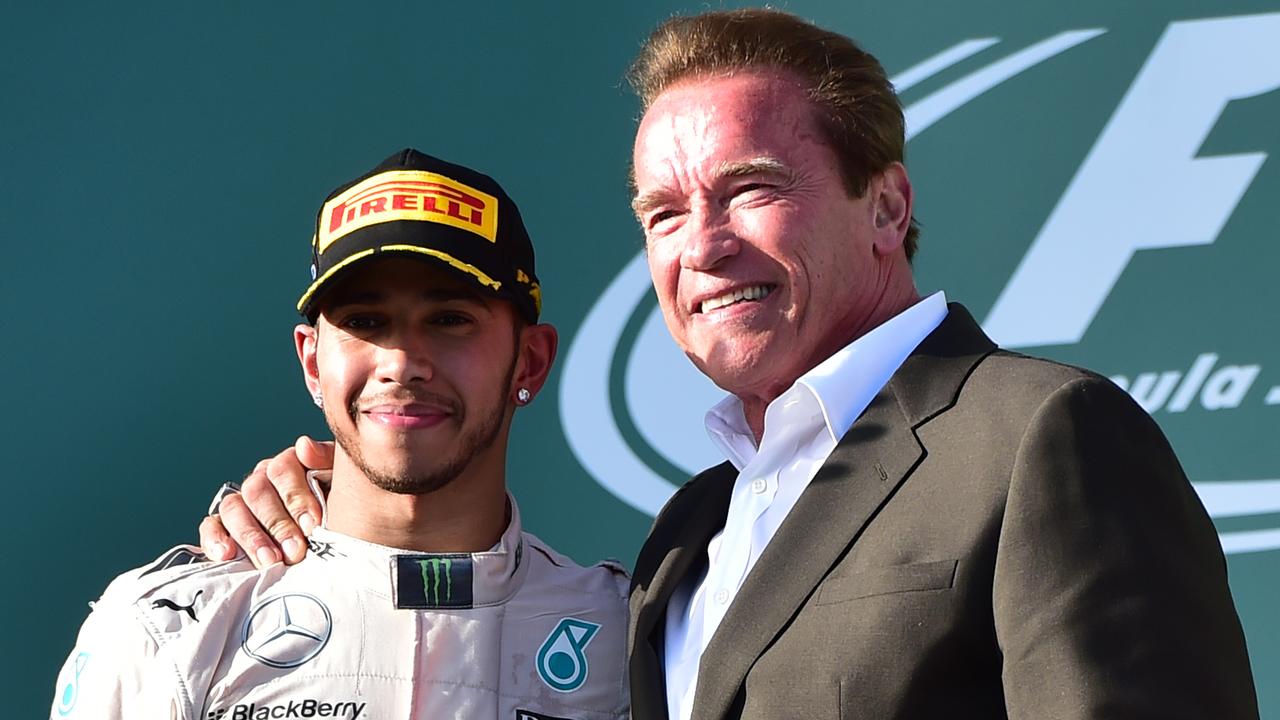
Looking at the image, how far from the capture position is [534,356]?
2193 mm

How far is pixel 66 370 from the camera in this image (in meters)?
2.80

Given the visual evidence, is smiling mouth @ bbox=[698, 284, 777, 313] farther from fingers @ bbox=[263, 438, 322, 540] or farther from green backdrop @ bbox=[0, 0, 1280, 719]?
green backdrop @ bbox=[0, 0, 1280, 719]

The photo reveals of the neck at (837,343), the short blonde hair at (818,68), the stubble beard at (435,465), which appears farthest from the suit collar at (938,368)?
the stubble beard at (435,465)

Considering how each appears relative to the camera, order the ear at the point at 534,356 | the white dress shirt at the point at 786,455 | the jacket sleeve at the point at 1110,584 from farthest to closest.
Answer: the ear at the point at 534,356 < the white dress shirt at the point at 786,455 < the jacket sleeve at the point at 1110,584

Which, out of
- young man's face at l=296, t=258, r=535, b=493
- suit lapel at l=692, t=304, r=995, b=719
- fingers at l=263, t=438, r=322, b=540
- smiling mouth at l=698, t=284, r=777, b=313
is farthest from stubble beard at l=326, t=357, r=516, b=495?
suit lapel at l=692, t=304, r=995, b=719

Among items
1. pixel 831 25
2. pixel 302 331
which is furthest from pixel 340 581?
pixel 831 25

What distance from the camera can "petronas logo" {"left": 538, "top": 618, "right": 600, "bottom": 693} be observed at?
2.02m

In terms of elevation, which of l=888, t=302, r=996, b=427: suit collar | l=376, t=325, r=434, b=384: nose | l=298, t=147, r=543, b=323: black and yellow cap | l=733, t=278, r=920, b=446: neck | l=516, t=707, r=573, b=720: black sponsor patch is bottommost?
l=516, t=707, r=573, b=720: black sponsor patch

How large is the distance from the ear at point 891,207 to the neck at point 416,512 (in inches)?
24.4

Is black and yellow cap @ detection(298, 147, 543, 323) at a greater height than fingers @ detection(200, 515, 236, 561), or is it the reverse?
black and yellow cap @ detection(298, 147, 543, 323)

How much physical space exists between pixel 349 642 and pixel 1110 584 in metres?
0.98

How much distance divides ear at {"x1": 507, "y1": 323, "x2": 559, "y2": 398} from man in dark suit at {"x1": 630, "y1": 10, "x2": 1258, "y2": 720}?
0.26m

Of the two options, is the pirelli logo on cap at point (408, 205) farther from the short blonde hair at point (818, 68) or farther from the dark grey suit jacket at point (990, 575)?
the dark grey suit jacket at point (990, 575)

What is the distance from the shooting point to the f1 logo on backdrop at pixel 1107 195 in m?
2.77
